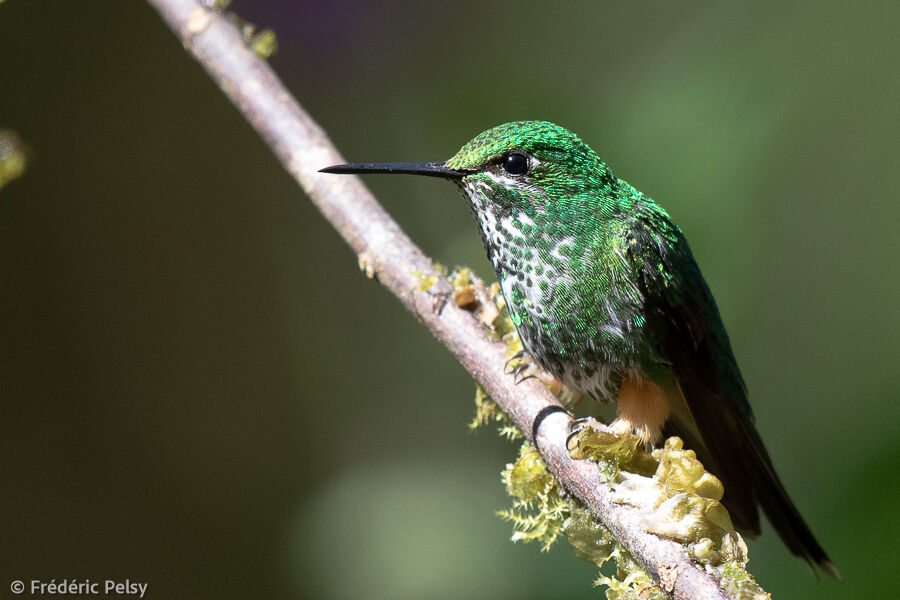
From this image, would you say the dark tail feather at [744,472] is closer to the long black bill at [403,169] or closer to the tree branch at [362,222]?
the tree branch at [362,222]

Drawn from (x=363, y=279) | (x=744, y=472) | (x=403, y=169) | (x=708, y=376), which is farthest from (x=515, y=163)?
(x=363, y=279)

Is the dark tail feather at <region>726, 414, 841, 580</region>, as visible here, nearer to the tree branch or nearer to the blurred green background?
the blurred green background

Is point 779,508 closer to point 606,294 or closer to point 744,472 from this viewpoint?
point 744,472

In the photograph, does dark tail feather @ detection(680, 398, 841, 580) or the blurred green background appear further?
the blurred green background

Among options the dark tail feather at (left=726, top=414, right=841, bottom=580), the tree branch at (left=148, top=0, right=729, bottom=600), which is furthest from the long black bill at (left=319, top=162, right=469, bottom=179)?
the dark tail feather at (left=726, top=414, right=841, bottom=580)

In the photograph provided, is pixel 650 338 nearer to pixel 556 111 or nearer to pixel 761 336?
pixel 761 336

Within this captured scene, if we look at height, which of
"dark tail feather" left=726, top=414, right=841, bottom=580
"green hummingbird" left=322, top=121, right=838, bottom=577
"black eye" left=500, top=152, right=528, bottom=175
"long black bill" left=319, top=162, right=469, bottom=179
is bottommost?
"dark tail feather" left=726, top=414, right=841, bottom=580

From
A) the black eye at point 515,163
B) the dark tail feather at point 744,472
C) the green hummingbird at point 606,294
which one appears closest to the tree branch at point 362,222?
the green hummingbird at point 606,294

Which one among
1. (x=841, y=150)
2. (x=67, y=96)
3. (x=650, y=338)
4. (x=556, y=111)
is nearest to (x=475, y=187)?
(x=650, y=338)
